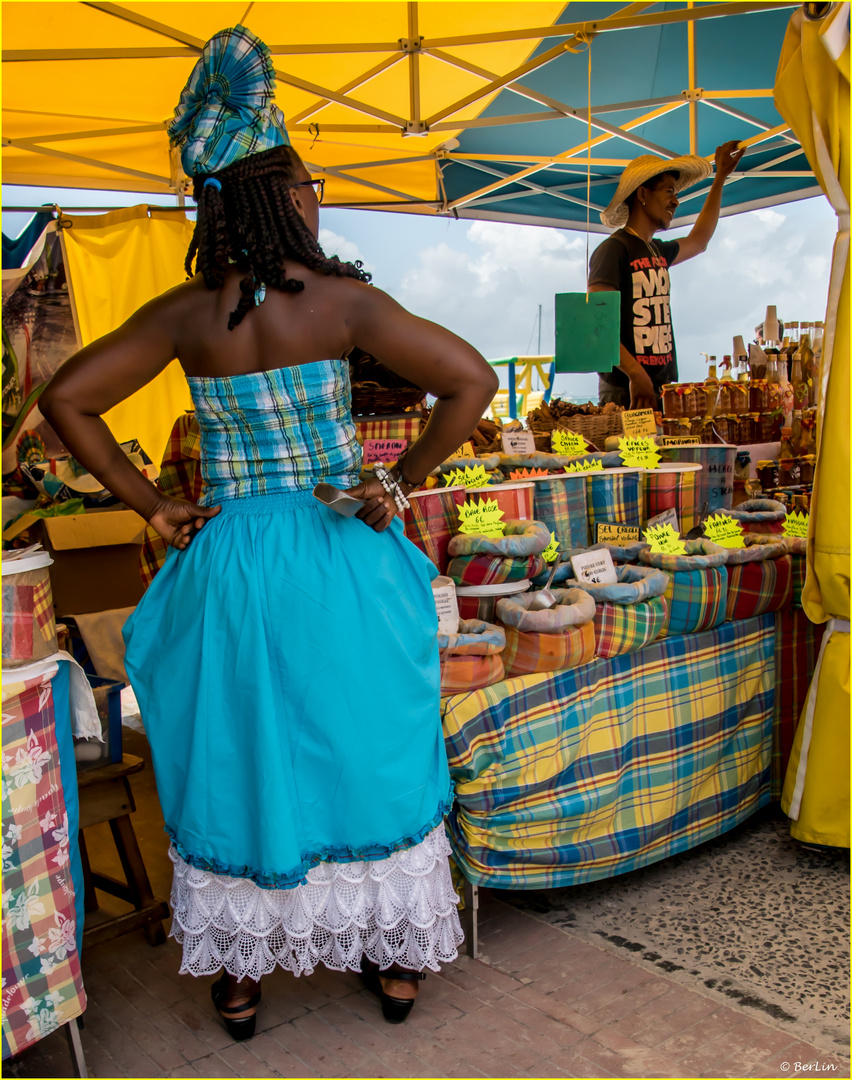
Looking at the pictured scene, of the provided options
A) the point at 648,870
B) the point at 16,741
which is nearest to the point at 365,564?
the point at 16,741

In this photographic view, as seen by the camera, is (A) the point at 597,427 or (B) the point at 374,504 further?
(A) the point at 597,427

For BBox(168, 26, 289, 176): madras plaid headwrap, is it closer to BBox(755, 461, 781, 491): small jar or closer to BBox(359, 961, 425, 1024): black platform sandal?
BBox(359, 961, 425, 1024): black platform sandal

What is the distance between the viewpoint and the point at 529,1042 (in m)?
1.77

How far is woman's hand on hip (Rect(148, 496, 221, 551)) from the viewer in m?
1.72

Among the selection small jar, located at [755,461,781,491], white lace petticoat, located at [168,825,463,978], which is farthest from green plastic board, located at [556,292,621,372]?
white lace petticoat, located at [168,825,463,978]

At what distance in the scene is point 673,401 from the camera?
3668mm

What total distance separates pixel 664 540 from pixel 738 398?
131cm

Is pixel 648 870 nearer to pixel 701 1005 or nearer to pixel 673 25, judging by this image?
pixel 701 1005

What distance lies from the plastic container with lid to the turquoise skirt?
0.23 metres

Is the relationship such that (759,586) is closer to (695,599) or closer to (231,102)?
(695,599)

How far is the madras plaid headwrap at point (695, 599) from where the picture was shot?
238cm

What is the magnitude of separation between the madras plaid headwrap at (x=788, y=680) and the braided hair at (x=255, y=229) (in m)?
1.87

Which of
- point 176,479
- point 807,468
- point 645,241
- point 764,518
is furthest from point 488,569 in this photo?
point 645,241

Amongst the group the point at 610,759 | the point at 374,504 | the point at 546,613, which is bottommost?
the point at 610,759
